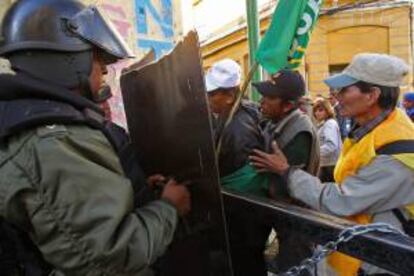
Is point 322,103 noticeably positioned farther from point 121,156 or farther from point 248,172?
point 121,156

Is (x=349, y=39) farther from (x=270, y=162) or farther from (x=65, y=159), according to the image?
(x=65, y=159)

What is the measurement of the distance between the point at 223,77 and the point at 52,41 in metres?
1.77

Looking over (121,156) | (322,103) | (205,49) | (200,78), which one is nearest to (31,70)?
(121,156)

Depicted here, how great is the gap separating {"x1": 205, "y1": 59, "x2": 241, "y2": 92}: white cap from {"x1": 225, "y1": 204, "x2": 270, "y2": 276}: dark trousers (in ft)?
3.34

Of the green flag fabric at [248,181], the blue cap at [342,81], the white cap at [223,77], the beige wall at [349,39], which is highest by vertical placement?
the beige wall at [349,39]

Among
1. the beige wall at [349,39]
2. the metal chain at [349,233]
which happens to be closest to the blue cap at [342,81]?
the metal chain at [349,233]

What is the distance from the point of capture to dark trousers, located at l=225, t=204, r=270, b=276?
2.31m

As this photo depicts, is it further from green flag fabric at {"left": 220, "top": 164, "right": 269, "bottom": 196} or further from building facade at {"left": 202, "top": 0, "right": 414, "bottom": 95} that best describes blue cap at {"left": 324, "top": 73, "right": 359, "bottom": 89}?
building facade at {"left": 202, "top": 0, "right": 414, "bottom": 95}

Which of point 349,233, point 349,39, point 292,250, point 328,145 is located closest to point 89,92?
point 349,233

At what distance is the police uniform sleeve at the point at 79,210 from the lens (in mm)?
1473

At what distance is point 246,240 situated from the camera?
266cm

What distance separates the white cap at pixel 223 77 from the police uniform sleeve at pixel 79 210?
181cm

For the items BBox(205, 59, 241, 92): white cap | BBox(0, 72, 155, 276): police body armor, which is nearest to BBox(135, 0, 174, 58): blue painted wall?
BBox(205, 59, 241, 92): white cap

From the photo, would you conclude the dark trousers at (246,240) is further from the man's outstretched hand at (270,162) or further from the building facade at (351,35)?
the building facade at (351,35)
